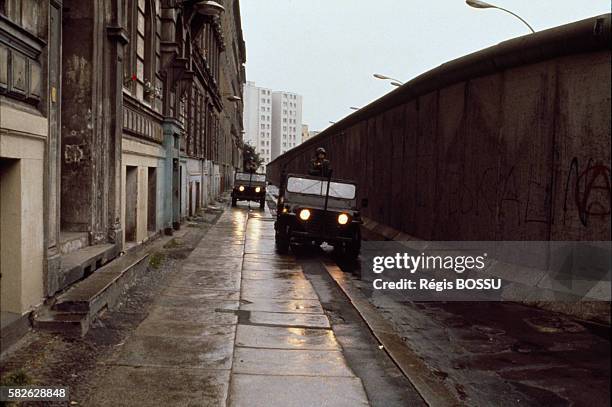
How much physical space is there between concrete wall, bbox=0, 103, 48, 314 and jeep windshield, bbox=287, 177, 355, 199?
9912 mm

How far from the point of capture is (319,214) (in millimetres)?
14555

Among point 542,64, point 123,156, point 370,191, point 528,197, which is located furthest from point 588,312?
point 370,191

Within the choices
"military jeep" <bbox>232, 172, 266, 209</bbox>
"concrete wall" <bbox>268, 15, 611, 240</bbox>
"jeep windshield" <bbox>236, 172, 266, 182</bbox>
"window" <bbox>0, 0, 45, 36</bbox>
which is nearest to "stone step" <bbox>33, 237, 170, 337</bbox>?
"window" <bbox>0, 0, 45, 36</bbox>

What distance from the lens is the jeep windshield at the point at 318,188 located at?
15859mm

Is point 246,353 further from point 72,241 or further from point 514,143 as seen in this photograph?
point 514,143

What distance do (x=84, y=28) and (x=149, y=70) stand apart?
554cm

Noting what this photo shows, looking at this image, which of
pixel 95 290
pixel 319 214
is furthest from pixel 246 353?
pixel 319 214

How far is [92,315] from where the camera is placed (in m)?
6.98

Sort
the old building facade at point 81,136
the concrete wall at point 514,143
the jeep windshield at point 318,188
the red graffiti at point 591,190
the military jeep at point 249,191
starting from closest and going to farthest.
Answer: the old building facade at point 81,136
the red graffiti at point 591,190
the concrete wall at point 514,143
the jeep windshield at point 318,188
the military jeep at point 249,191

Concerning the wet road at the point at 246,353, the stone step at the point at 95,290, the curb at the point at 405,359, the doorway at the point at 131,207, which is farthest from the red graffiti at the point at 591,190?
the doorway at the point at 131,207

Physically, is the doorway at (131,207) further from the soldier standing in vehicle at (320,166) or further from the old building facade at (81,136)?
the soldier standing in vehicle at (320,166)

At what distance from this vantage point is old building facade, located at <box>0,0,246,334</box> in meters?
6.08

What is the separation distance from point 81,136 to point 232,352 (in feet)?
15.9

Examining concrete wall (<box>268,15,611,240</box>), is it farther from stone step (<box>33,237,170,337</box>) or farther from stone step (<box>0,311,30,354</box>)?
stone step (<box>0,311,30,354</box>)
